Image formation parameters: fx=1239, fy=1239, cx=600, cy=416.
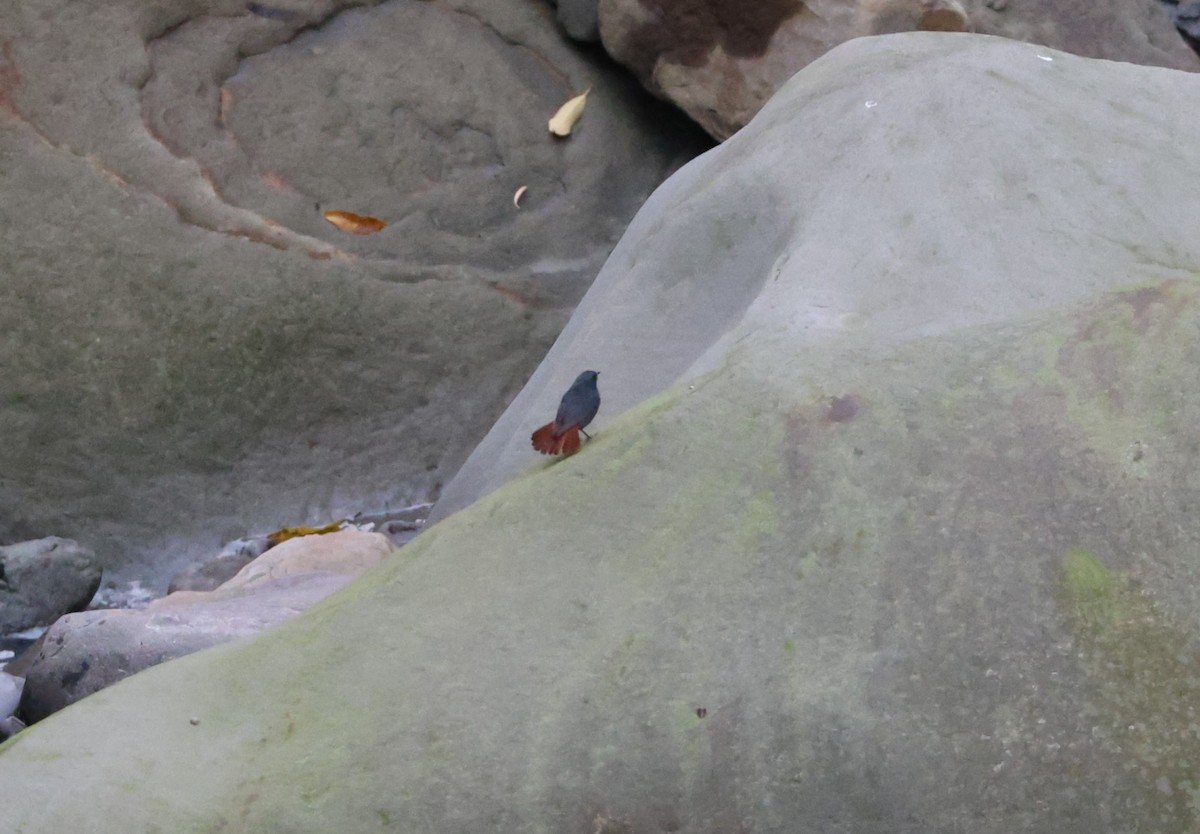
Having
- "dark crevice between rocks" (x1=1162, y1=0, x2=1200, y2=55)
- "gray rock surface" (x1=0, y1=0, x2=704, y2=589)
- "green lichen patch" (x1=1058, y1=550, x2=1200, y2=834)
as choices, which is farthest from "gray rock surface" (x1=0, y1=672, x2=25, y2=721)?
"dark crevice between rocks" (x1=1162, y1=0, x2=1200, y2=55)

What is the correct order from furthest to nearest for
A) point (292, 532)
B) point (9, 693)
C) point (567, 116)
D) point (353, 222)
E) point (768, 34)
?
point (567, 116)
point (768, 34)
point (353, 222)
point (292, 532)
point (9, 693)

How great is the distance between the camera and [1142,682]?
4.71 ft

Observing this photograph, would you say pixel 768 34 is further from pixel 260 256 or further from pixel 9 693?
pixel 9 693

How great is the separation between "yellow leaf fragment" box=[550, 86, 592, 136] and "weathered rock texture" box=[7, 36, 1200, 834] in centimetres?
246

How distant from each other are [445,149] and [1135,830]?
3209 millimetres

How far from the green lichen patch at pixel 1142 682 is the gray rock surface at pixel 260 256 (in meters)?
A: 2.56

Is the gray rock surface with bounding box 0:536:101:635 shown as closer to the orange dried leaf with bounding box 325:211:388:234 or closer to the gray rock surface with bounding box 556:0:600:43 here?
the orange dried leaf with bounding box 325:211:388:234

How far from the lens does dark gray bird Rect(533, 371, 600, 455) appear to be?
1.91 m

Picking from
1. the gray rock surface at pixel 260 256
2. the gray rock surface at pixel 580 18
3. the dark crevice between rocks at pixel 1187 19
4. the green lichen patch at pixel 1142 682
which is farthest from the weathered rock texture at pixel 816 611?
the dark crevice between rocks at pixel 1187 19

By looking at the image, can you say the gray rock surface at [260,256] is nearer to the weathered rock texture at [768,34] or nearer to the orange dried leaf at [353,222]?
the orange dried leaf at [353,222]

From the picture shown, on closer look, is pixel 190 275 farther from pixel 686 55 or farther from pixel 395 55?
pixel 686 55

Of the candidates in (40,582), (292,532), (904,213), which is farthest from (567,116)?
(904,213)

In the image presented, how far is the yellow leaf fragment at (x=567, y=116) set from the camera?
4.25 meters

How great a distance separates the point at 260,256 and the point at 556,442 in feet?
6.64
